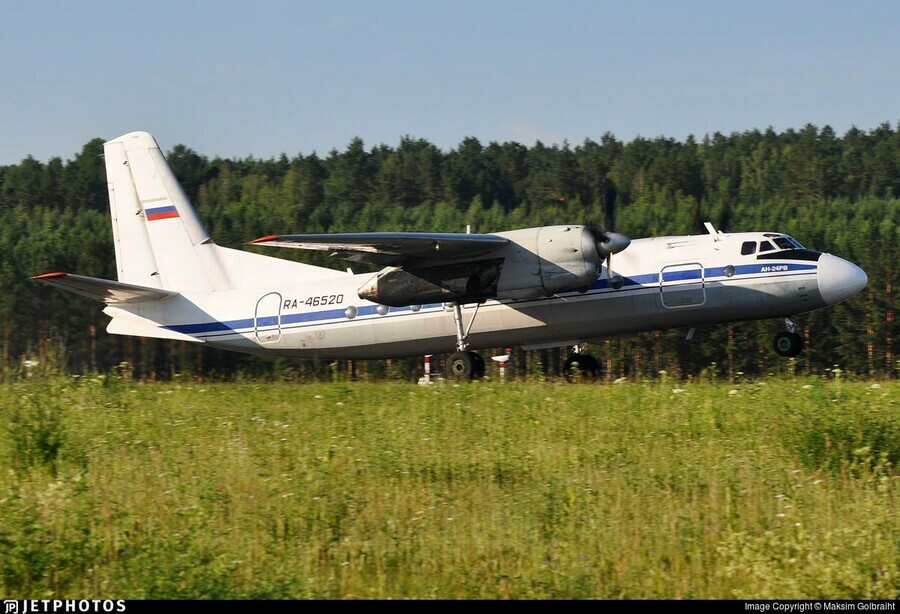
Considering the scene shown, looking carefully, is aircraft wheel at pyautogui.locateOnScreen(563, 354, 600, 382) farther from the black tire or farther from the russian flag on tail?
the russian flag on tail

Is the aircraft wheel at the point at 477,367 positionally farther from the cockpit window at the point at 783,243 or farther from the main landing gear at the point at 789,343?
the cockpit window at the point at 783,243

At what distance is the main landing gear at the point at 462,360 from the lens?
2219cm

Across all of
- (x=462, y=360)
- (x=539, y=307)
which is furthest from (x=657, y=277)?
(x=462, y=360)

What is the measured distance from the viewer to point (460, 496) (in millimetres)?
11172

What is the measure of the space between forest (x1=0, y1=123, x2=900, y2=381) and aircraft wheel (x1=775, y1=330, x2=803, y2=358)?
5.07ft

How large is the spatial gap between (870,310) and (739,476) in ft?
142

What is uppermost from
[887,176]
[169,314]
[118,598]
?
[887,176]

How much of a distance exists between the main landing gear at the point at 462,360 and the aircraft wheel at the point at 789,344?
6.68 meters

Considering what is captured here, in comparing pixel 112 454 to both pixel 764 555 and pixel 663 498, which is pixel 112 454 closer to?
pixel 663 498

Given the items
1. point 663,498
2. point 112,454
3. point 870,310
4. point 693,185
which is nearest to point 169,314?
point 112,454

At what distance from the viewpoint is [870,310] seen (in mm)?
50750

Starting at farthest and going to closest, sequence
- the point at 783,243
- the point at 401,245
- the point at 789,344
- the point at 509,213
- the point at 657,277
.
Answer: the point at 509,213, the point at 789,344, the point at 783,243, the point at 657,277, the point at 401,245

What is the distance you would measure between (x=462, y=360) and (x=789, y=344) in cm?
731

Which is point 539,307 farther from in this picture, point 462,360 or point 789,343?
point 789,343
